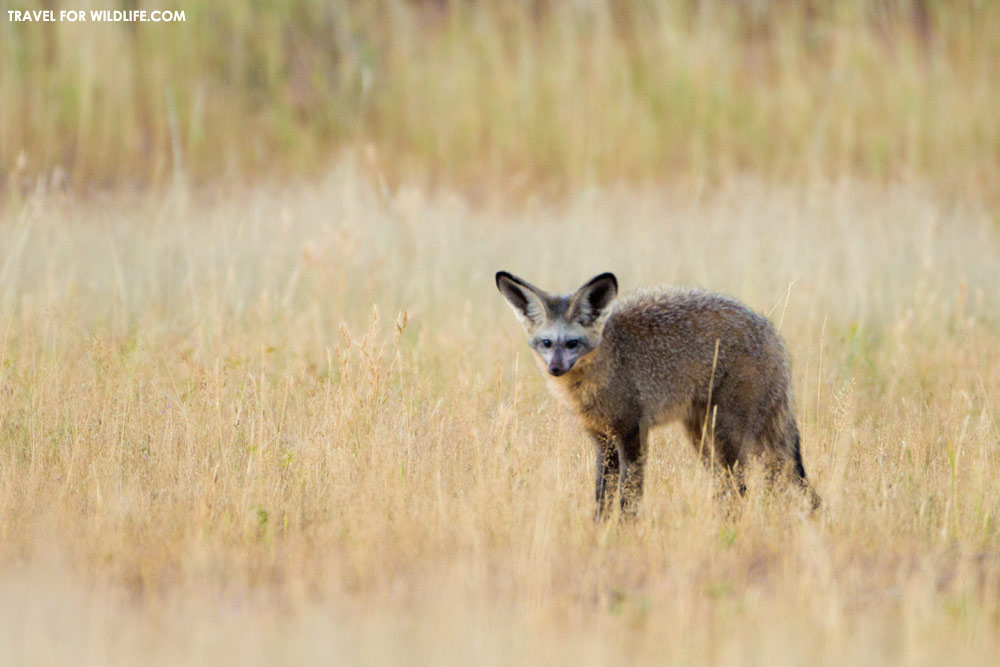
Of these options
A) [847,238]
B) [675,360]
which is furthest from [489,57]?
[675,360]

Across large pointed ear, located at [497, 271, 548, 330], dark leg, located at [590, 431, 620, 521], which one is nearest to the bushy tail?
dark leg, located at [590, 431, 620, 521]

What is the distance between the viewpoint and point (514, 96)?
47.4 ft

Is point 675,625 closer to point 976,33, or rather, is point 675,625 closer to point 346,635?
point 346,635

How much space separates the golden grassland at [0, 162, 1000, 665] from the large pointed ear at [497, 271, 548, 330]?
397 millimetres

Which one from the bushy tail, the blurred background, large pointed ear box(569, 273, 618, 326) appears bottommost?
the bushy tail

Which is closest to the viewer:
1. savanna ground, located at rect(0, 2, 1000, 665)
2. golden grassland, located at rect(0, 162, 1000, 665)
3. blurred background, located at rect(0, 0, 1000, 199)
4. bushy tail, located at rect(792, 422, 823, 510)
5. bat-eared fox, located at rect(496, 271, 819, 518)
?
golden grassland, located at rect(0, 162, 1000, 665)

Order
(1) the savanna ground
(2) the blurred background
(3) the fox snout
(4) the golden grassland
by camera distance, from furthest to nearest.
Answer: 1. (2) the blurred background
2. (3) the fox snout
3. (1) the savanna ground
4. (4) the golden grassland

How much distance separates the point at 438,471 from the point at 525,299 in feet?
3.39

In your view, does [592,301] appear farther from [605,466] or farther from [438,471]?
[438,471]

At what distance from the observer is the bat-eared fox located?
546 centimetres

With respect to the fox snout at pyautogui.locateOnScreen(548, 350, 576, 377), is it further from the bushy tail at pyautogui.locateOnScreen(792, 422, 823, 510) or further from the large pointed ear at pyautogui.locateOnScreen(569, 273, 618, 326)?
the bushy tail at pyautogui.locateOnScreen(792, 422, 823, 510)

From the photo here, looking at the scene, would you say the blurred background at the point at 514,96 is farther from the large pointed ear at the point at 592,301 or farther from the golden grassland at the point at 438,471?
the large pointed ear at the point at 592,301

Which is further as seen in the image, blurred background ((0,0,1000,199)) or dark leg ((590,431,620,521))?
blurred background ((0,0,1000,199))

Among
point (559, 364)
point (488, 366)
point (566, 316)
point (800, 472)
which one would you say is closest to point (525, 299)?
point (566, 316)
